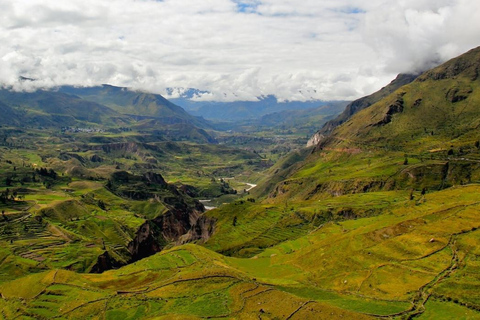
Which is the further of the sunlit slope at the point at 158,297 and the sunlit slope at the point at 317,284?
the sunlit slope at the point at 158,297

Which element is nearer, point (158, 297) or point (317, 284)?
point (158, 297)

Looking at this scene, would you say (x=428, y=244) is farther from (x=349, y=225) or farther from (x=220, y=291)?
(x=349, y=225)

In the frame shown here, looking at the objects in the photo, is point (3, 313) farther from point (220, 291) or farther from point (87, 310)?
point (220, 291)

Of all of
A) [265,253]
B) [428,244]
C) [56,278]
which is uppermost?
[428,244]

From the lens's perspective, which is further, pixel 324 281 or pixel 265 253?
pixel 265 253

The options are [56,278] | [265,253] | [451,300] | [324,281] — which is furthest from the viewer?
[265,253]

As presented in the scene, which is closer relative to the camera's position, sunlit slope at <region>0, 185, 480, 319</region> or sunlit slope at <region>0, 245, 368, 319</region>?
sunlit slope at <region>0, 185, 480, 319</region>

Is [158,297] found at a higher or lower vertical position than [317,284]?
lower

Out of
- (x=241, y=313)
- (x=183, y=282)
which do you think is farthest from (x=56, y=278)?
(x=241, y=313)

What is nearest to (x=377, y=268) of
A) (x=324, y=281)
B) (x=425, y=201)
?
A: (x=324, y=281)

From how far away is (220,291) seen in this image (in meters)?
106

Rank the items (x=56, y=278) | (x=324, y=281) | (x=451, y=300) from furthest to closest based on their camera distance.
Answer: (x=56, y=278) < (x=324, y=281) < (x=451, y=300)

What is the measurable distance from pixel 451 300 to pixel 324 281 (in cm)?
3329

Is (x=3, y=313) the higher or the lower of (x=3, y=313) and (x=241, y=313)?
the lower
